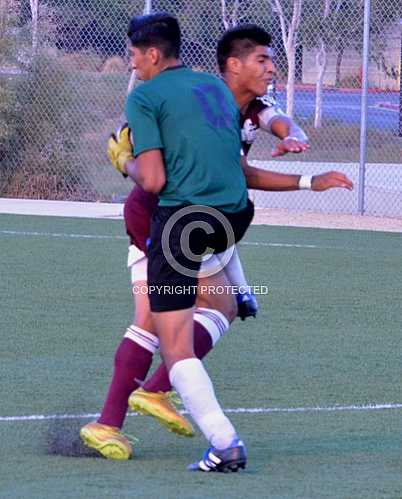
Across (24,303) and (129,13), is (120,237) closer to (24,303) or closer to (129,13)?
(24,303)

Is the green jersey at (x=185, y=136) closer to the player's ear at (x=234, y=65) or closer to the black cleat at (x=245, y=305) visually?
the player's ear at (x=234, y=65)

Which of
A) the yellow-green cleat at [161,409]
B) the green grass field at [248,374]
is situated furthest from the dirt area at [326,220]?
the yellow-green cleat at [161,409]

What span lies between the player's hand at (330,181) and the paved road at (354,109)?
1377 cm

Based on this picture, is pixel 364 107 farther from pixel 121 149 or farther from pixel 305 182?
pixel 121 149

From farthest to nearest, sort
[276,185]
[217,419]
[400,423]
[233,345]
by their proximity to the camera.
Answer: [233,345] → [400,423] → [276,185] → [217,419]

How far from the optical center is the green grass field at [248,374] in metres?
5.24

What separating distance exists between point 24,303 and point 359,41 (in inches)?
368

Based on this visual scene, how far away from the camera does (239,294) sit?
6102 millimetres

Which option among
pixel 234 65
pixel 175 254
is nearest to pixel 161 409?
pixel 175 254

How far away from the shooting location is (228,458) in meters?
5.21

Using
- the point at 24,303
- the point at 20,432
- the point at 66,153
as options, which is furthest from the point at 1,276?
the point at 66,153

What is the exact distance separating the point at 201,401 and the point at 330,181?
1.06 meters

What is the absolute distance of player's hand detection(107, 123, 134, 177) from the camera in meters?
5.46

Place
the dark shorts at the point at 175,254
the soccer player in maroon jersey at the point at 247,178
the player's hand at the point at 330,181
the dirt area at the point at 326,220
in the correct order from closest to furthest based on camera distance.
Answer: the dark shorts at the point at 175,254
the player's hand at the point at 330,181
the soccer player in maroon jersey at the point at 247,178
the dirt area at the point at 326,220
